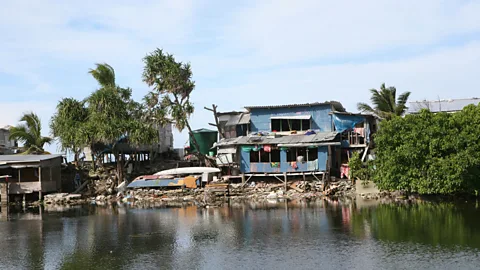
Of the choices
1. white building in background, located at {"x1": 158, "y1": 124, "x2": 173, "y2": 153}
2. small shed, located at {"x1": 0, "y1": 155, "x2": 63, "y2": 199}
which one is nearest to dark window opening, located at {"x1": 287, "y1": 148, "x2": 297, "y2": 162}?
white building in background, located at {"x1": 158, "y1": 124, "x2": 173, "y2": 153}

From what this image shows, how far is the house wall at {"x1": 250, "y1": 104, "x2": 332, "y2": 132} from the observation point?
42.8m

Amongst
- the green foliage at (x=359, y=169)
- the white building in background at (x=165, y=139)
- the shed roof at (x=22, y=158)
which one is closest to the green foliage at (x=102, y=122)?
the shed roof at (x=22, y=158)

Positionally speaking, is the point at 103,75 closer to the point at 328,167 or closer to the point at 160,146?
the point at 160,146

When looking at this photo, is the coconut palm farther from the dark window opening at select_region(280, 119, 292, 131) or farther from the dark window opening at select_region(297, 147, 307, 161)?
the dark window opening at select_region(297, 147, 307, 161)

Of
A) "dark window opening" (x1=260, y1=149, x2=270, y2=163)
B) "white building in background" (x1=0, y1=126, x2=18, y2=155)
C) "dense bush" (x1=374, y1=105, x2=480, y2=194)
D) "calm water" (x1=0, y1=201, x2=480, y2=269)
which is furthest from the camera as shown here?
"white building in background" (x1=0, y1=126, x2=18, y2=155)

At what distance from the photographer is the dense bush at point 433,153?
1182 inches

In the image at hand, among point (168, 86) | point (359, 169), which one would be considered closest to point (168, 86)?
point (168, 86)

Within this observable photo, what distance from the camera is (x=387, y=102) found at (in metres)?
41.0

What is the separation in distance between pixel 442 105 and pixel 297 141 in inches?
530

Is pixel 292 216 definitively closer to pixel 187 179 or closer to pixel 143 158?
pixel 187 179

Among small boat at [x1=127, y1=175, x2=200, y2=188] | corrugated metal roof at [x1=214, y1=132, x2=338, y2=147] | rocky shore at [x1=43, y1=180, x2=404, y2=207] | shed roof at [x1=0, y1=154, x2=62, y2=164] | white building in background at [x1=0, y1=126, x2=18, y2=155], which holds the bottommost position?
rocky shore at [x1=43, y1=180, x2=404, y2=207]

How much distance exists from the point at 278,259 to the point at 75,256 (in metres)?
7.58

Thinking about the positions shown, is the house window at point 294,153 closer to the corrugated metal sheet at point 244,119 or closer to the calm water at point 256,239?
the corrugated metal sheet at point 244,119

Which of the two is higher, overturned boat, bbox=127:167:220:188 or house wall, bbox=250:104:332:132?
house wall, bbox=250:104:332:132
